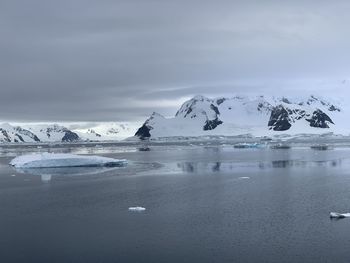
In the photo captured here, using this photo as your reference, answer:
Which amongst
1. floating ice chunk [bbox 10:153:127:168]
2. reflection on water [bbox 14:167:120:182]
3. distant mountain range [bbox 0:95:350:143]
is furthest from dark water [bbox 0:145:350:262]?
distant mountain range [bbox 0:95:350:143]

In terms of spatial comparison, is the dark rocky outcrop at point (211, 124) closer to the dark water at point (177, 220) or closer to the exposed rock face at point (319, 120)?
the exposed rock face at point (319, 120)

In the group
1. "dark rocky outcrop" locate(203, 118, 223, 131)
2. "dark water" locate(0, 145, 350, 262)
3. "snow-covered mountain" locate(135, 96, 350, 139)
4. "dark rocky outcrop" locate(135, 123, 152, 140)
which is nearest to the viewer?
"dark water" locate(0, 145, 350, 262)

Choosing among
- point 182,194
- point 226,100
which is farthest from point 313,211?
point 226,100

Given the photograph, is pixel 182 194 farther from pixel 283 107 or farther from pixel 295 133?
pixel 283 107

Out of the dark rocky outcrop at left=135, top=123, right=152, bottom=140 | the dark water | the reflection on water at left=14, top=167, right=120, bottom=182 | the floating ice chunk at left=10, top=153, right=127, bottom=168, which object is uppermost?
the dark rocky outcrop at left=135, top=123, right=152, bottom=140

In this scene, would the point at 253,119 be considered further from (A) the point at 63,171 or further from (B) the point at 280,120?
(A) the point at 63,171

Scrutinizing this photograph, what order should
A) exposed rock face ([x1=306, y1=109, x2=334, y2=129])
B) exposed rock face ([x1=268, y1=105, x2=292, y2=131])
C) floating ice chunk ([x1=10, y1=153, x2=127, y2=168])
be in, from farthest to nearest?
exposed rock face ([x1=268, y1=105, x2=292, y2=131])
exposed rock face ([x1=306, y1=109, x2=334, y2=129])
floating ice chunk ([x1=10, y1=153, x2=127, y2=168])

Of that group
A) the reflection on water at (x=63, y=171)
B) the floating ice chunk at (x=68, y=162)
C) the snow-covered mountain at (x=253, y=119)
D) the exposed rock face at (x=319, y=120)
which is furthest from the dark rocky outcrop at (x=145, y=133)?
the reflection on water at (x=63, y=171)

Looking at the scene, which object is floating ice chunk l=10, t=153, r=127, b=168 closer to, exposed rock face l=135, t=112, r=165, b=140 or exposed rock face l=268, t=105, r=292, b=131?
exposed rock face l=268, t=105, r=292, b=131

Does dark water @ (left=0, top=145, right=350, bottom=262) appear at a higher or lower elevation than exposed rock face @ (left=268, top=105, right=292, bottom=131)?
lower
